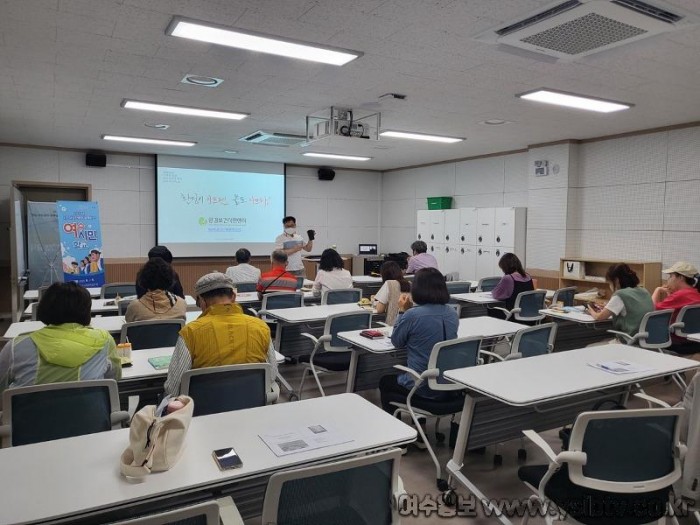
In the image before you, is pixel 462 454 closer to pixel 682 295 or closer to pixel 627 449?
pixel 627 449

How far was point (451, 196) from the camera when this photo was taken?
10.8m

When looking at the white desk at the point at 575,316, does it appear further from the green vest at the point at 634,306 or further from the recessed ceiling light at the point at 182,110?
the recessed ceiling light at the point at 182,110

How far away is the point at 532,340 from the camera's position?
3.79 meters

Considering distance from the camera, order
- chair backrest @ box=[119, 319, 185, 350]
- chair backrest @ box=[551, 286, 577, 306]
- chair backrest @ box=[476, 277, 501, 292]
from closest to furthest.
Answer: chair backrest @ box=[119, 319, 185, 350] < chair backrest @ box=[551, 286, 577, 306] < chair backrest @ box=[476, 277, 501, 292]

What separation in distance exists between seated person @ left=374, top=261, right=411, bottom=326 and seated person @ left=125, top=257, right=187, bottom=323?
1.73m

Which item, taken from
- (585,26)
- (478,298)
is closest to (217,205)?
(478,298)

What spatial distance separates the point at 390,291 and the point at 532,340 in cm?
131

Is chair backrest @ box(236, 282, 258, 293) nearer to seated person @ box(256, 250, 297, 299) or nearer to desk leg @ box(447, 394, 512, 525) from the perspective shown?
seated person @ box(256, 250, 297, 299)

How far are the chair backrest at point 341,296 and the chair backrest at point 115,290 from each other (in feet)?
7.99

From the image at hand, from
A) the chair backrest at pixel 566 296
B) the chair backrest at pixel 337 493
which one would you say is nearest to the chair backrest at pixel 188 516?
the chair backrest at pixel 337 493

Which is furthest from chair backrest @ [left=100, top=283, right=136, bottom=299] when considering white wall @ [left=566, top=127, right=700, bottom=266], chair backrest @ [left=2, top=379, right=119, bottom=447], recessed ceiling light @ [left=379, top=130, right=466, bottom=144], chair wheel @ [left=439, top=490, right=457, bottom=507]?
white wall @ [left=566, top=127, right=700, bottom=266]

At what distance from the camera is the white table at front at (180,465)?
1509 mm

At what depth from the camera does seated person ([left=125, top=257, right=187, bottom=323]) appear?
3723 millimetres

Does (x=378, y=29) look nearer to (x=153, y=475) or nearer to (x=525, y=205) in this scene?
(x=153, y=475)
